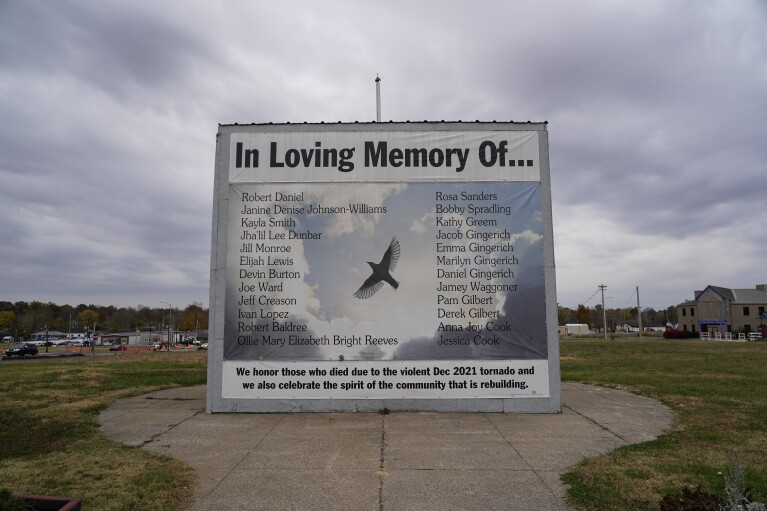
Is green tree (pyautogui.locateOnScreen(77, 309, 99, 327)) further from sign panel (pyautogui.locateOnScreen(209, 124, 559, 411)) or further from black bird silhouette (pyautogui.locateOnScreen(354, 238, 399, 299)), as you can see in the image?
black bird silhouette (pyautogui.locateOnScreen(354, 238, 399, 299))

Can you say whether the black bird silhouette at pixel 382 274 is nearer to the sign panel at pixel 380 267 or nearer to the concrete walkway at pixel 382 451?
the sign panel at pixel 380 267

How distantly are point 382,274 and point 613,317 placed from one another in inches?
5751

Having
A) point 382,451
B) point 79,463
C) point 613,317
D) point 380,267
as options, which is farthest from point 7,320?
point 613,317

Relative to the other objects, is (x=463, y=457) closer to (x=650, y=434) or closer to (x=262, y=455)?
(x=262, y=455)

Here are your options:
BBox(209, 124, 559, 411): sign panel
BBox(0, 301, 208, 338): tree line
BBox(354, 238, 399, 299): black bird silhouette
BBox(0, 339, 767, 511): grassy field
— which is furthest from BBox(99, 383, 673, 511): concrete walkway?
BBox(0, 301, 208, 338): tree line

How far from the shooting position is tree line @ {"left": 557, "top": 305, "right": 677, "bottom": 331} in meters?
133

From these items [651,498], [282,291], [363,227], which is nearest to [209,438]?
[282,291]

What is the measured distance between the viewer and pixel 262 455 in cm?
653

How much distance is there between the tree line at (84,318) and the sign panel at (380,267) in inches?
4568

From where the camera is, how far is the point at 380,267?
31.8 ft

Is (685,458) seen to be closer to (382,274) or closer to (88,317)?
(382,274)

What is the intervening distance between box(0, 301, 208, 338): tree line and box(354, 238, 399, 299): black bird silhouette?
384 ft

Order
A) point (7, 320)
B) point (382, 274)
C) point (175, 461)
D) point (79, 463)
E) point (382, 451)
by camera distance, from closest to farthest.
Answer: point (79, 463) < point (175, 461) < point (382, 451) < point (382, 274) < point (7, 320)

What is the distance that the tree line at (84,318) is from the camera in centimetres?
11838
